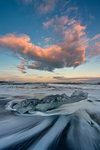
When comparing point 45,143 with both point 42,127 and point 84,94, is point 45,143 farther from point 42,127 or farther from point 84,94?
point 84,94

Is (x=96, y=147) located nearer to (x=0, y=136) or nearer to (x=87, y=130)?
(x=87, y=130)

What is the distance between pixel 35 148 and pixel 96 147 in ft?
3.54

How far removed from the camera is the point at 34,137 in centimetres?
162

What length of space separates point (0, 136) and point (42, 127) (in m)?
0.95

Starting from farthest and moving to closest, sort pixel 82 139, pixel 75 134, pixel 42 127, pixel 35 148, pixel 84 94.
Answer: pixel 84 94
pixel 42 127
pixel 75 134
pixel 82 139
pixel 35 148

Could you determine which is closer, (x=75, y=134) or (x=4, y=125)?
(x=75, y=134)

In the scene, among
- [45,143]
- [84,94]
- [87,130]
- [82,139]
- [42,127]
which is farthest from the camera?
[84,94]

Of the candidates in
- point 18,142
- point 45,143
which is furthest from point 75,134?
point 18,142

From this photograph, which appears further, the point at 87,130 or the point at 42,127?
the point at 42,127

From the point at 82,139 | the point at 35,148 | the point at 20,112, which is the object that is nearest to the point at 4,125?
the point at 20,112

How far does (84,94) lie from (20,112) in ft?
16.7

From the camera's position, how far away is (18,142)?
1495mm

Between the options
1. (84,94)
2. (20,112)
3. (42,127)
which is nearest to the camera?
(42,127)

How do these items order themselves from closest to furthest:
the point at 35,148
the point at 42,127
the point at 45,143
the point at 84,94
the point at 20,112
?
the point at 35,148 → the point at 45,143 → the point at 42,127 → the point at 20,112 → the point at 84,94
